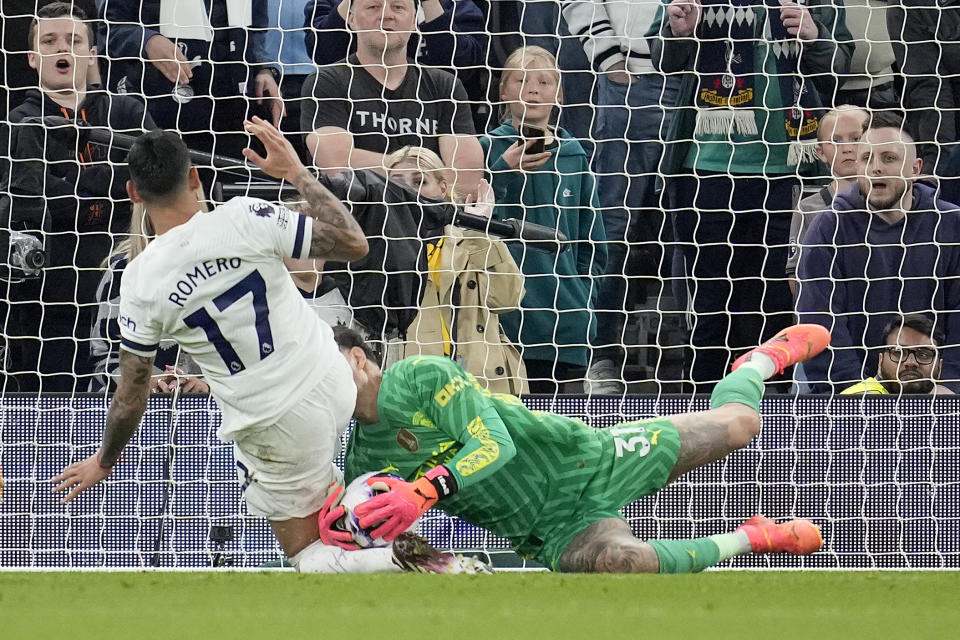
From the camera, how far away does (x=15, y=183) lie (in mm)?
6266

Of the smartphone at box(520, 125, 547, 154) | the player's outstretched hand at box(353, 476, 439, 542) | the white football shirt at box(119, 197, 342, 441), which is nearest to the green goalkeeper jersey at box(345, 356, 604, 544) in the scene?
the player's outstretched hand at box(353, 476, 439, 542)

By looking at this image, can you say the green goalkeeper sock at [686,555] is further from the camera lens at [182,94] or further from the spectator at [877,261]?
the camera lens at [182,94]

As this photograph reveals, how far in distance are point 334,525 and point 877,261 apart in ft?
11.2

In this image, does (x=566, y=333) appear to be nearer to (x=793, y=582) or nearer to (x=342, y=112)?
(x=342, y=112)

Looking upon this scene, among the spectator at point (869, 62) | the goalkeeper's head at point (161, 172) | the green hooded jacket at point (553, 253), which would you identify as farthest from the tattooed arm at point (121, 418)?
the spectator at point (869, 62)

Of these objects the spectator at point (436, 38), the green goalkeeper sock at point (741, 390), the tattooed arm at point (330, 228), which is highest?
the spectator at point (436, 38)

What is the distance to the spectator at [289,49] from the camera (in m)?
6.77

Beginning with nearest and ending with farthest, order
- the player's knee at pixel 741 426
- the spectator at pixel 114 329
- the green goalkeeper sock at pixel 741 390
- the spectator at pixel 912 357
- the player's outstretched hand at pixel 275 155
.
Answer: the player's outstretched hand at pixel 275 155 → the player's knee at pixel 741 426 → the green goalkeeper sock at pixel 741 390 → the spectator at pixel 114 329 → the spectator at pixel 912 357

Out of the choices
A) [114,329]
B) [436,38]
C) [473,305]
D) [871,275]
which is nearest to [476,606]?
[473,305]

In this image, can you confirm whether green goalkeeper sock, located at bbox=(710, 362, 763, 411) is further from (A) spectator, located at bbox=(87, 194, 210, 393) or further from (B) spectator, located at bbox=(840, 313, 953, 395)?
(A) spectator, located at bbox=(87, 194, 210, 393)

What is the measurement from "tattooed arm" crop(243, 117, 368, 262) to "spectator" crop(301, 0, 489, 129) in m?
2.74

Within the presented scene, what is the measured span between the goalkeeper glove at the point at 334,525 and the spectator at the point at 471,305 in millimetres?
1967

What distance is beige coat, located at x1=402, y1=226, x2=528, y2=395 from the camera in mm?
6152

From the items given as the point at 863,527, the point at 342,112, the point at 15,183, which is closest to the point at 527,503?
the point at 863,527
